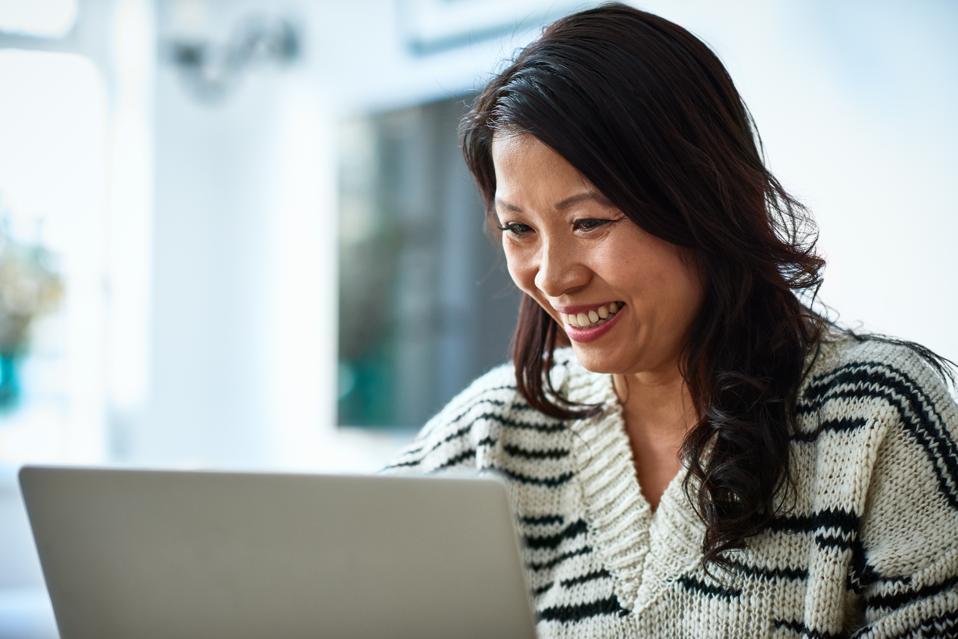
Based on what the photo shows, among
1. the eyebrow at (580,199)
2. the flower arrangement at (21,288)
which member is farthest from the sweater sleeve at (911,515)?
the flower arrangement at (21,288)

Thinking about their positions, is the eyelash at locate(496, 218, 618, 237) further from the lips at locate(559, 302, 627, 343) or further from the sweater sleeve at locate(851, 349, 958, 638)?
the sweater sleeve at locate(851, 349, 958, 638)

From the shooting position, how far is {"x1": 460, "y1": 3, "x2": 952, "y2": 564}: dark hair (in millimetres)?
1118

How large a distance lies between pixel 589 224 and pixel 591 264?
0.15ft

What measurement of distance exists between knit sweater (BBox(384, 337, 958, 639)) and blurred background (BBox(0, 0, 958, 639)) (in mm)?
1541

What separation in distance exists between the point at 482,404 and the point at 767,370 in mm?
404

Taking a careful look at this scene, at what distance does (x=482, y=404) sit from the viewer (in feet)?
4.64

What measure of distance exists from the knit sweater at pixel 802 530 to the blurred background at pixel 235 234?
154 centimetres

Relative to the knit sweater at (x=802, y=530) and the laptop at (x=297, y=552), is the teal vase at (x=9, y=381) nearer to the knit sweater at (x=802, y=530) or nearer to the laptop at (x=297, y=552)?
the knit sweater at (x=802, y=530)

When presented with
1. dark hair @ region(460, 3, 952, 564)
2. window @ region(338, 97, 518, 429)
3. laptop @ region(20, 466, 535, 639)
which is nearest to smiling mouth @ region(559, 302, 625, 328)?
dark hair @ region(460, 3, 952, 564)

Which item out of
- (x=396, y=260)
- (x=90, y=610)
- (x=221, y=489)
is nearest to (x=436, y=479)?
(x=221, y=489)

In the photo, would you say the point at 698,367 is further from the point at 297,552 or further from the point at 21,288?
the point at 21,288

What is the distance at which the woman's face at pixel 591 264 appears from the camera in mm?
1149

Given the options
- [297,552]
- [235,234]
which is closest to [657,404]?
[297,552]

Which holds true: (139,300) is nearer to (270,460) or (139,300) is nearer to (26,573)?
(270,460)
